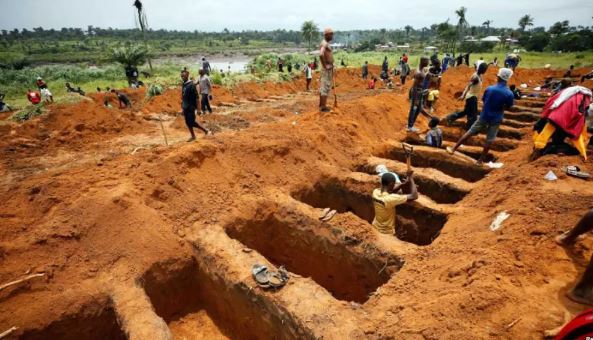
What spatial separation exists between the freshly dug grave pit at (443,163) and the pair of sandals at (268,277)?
540 cm

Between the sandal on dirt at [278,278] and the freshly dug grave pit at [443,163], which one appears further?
the freshly dug grave pit at [443,163]

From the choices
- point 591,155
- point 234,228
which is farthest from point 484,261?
point 591,155

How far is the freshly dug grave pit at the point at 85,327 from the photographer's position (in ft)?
14.6

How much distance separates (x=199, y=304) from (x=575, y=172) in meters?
7.11

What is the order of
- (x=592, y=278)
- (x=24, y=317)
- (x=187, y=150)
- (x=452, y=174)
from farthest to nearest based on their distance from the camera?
(x=452, y=174), (x=187, y=150), (x=24, y=317), (x=592, y=278)

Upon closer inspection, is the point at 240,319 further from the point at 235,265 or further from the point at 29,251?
the point at 29,251

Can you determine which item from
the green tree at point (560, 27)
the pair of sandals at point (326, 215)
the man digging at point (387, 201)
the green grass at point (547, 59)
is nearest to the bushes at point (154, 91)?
the pair of sandals at point (326, 215)

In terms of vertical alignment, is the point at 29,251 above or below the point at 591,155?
below

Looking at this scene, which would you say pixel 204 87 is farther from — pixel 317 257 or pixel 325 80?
pixel 317 257

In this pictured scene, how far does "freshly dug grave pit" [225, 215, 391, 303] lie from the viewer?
5312mm

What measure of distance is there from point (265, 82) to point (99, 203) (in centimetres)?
1616

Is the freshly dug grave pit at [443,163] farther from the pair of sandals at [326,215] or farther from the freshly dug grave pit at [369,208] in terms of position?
the pair of sandals at [326,215]

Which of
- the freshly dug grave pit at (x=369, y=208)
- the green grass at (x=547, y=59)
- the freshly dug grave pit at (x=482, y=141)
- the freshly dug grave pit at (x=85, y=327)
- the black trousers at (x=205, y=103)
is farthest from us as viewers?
the green grass at (x=547, y=59)

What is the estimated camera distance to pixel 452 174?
8023 millimetres
